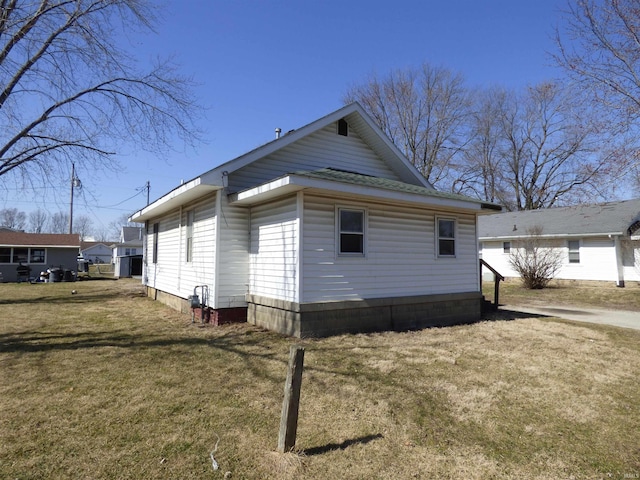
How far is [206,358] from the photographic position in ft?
20.4

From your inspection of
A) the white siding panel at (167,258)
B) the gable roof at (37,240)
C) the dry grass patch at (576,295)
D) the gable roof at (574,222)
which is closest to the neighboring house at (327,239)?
the white siding panel at (167,258)

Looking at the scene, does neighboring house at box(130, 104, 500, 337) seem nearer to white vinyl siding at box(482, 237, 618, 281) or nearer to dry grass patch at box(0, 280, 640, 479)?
dry grass patch at box(0, 280, 640, 479)

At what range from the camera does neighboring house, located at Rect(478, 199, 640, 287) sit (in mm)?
19062

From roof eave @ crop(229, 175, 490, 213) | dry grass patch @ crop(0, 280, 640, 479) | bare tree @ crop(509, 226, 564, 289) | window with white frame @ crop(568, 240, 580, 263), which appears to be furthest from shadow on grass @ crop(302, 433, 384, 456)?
window with white frame @ crop(568, 240, 580, 263)

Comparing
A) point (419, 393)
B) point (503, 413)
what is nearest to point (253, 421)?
point (419, 393)

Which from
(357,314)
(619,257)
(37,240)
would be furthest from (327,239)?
(37,240)

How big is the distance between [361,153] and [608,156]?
319 inches

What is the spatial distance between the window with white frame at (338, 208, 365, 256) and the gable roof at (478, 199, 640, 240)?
14.8 meters

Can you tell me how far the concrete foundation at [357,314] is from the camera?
7.54m

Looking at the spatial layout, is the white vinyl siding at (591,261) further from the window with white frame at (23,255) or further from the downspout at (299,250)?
the window with white frame at (23,255)

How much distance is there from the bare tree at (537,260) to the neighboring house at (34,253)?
93.5 ft

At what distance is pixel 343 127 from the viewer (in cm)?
1055

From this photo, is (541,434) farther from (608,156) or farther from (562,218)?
(562,218)

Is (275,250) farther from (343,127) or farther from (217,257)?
(343,127)
